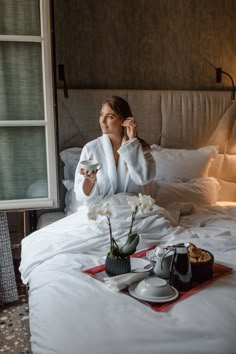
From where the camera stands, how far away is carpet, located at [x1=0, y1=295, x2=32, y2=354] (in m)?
2.24

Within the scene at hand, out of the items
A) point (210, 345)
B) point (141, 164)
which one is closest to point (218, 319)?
point (210, 345)

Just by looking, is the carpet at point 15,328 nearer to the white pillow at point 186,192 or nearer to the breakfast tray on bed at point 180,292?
the breakfast tray on bed at point 180,292

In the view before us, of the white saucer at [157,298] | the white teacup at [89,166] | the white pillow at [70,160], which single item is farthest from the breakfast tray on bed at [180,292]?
the white pillow at [70,160]

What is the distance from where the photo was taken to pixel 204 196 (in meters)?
2.92

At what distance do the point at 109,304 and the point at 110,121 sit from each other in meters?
1.27

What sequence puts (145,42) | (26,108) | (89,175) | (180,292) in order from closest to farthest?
(180,292), (89,175), (26,108), (145,42)

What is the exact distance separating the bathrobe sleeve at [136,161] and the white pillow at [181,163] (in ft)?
1.76

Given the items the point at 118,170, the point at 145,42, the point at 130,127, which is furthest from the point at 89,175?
the point at 145,42

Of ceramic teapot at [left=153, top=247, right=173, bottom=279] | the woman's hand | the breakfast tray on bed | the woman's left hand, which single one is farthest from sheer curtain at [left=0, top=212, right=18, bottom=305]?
ceramic teapot at [left=153, top=247, right=173, bottom=279]

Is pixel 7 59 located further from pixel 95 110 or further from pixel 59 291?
pixel 59 291

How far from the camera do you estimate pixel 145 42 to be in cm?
317

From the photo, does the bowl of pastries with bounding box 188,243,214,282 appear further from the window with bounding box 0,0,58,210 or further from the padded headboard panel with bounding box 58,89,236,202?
the padded headboard panel with bounding box 58,89,236,202

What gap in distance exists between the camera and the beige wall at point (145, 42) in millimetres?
3012

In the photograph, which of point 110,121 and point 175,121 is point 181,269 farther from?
point 175,121
